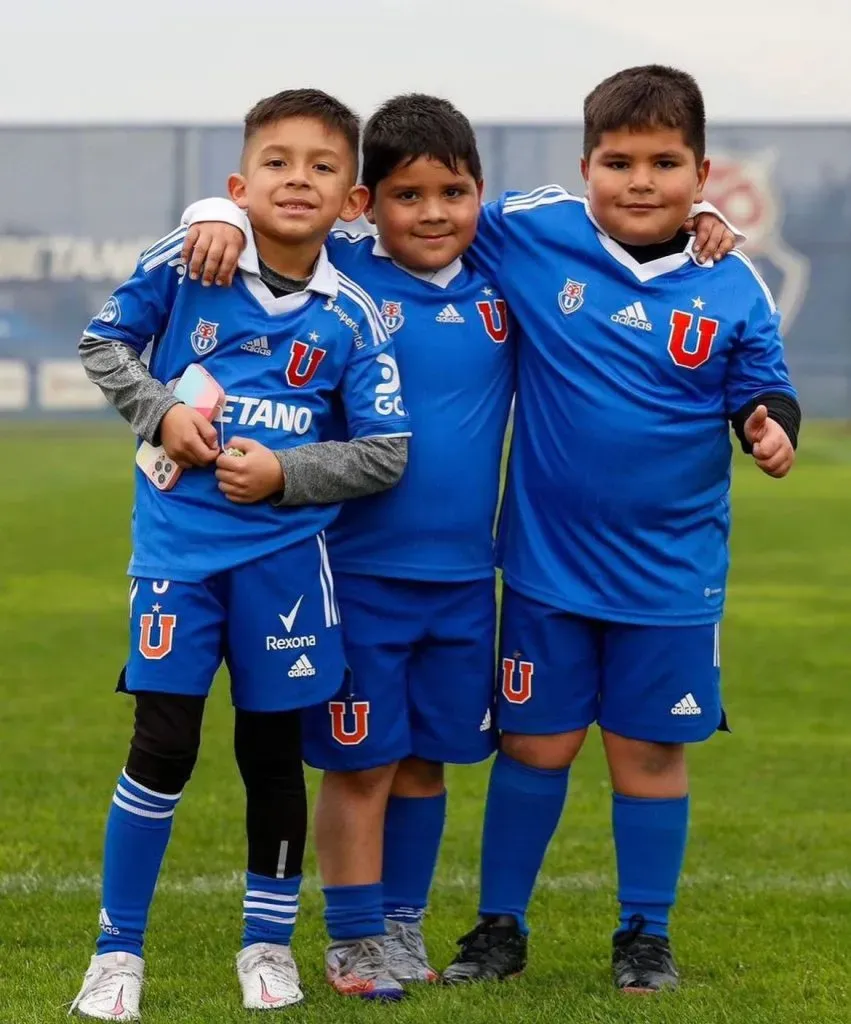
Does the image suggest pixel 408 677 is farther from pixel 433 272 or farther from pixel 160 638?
pixel 433 272

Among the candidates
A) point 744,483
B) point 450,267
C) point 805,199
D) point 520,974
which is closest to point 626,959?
point 520,974

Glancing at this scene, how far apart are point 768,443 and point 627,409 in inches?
10.8

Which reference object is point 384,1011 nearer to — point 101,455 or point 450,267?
point 450,267

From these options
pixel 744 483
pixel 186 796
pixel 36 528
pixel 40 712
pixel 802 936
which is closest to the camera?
pixel 802 936

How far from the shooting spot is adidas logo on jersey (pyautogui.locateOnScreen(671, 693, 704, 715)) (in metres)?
3.45

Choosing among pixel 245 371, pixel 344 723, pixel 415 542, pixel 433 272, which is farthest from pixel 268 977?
pixel 433 272

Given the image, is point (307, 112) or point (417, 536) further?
point (417, 536)

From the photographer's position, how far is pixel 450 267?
3449 millimetres

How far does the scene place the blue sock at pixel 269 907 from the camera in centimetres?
327

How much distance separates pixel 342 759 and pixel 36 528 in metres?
10.2

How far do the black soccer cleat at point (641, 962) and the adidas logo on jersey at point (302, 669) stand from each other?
0.82 meters

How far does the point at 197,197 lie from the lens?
29125 mm

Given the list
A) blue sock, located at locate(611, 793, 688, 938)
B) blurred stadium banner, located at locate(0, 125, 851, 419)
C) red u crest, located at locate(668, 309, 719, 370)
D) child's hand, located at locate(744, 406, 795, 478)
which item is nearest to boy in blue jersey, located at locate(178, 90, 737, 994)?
red u crest, located at locate(668, 309, 719, 370)

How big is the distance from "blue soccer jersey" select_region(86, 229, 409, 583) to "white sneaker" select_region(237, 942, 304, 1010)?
699 mm
